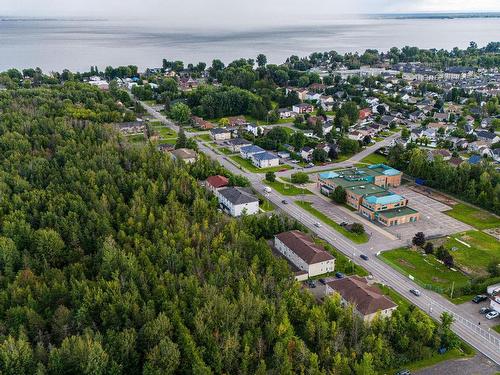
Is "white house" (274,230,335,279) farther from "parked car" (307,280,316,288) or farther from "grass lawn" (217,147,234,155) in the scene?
"grass lawn" (217,147,234,155)

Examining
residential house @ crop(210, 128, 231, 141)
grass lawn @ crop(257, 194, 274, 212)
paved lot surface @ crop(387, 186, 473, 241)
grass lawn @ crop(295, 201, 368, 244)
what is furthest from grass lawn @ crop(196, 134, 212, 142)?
paved lot surface @ crop(387, 186, 473, 241)

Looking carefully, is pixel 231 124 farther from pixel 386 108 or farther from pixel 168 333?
pixel 168 333

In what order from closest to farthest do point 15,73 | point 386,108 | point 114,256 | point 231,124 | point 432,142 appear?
point 114,256 < point 432,142 < point 231,124 < point 386,108 < point 15,73

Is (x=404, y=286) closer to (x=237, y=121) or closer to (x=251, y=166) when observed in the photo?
(x=251, y=166)

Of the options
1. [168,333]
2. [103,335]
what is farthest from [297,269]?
[103,335]

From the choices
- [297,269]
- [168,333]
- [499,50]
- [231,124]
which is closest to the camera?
[168,333]

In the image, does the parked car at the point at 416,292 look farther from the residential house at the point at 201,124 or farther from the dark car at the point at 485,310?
the residential house at the point at 201,124

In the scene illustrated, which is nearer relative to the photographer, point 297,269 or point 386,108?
point 297,269
